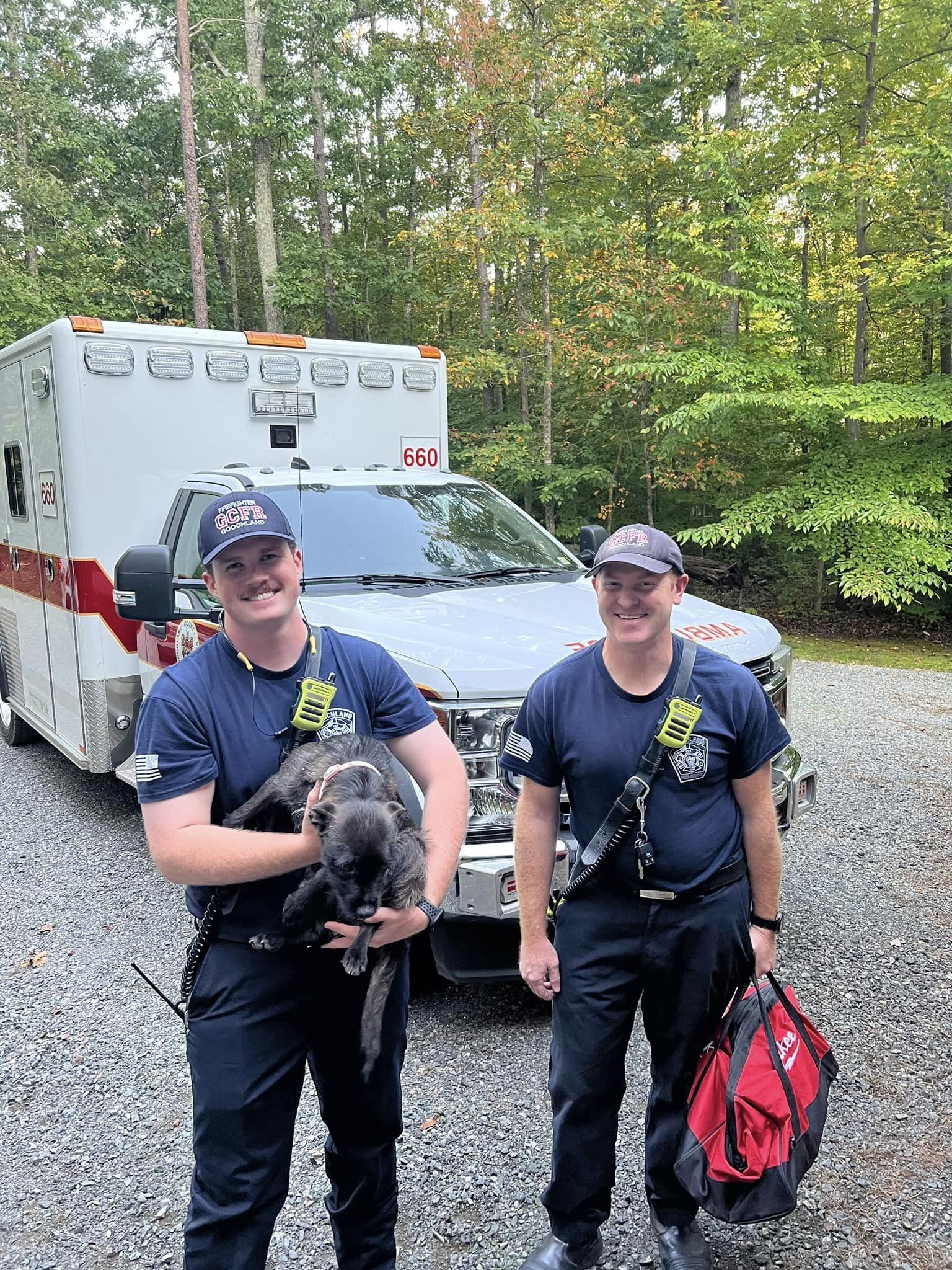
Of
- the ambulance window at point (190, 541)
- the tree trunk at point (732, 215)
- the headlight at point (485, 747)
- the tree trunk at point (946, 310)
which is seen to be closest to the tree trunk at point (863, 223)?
the tree trunk at point (946, 310)

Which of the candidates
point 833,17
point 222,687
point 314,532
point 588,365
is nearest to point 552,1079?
point 222,687

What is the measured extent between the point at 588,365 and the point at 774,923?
40.7 feet

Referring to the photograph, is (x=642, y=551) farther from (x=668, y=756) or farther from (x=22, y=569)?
(x=22, y=569)

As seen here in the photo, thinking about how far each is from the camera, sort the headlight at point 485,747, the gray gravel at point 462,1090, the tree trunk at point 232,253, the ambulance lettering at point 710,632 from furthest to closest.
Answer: the tree trunk at point 232,253
the ambulance lettering at point 710,632
the headlight at point 485,747
the gray gravel at point 462,1090

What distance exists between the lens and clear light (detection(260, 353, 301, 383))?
19.6 feet

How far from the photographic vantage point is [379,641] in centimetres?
362

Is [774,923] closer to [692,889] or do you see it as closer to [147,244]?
[692,889]

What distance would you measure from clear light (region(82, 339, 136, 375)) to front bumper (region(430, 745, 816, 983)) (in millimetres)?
3866

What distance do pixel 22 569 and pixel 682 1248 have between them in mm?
6293

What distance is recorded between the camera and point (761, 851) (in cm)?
228

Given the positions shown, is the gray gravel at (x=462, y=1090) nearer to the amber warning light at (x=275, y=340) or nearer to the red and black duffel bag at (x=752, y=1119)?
the red and black duffel bag at (x=752, y=1119)

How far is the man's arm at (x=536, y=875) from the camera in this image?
2.34 meters

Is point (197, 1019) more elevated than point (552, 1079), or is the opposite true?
point (197, 1019)

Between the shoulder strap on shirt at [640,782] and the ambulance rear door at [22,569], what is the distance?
17.1ft
